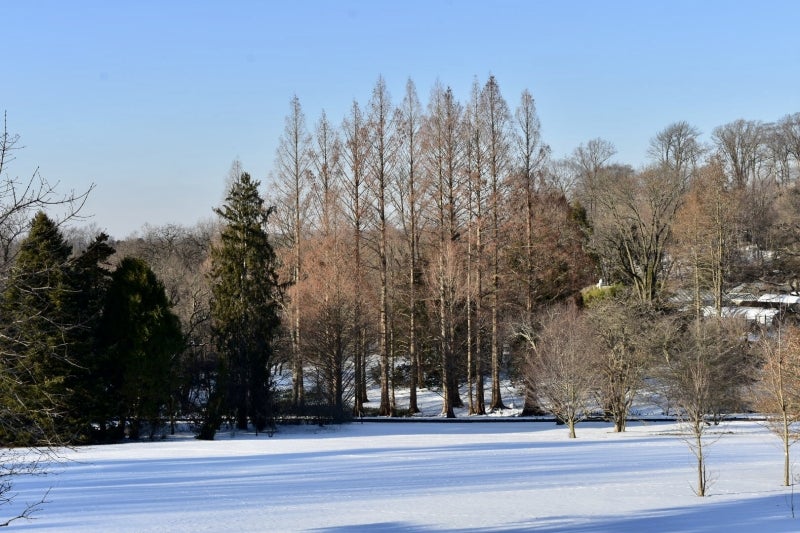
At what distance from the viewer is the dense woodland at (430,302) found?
30719mm

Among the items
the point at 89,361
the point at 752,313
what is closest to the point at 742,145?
the point at 752,313

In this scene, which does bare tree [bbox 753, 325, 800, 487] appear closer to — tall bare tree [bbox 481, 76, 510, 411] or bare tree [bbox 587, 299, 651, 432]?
bare tree [bbox 587, 299, 651, 432]

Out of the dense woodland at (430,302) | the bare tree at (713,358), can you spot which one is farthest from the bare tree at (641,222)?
the bare tree at (713,358)

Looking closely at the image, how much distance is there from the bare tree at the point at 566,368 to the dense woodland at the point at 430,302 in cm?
11

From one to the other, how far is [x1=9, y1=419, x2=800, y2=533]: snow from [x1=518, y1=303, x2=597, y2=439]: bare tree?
2.55 meters

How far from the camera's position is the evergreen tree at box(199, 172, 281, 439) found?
31984mm

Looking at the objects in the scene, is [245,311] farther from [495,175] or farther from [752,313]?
[752,313]

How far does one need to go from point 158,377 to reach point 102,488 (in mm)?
13352

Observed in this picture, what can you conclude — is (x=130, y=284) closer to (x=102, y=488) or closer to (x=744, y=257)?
(x=102, y=488)

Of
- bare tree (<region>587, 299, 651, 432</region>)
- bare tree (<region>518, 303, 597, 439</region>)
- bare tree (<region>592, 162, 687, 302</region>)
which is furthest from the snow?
bare tree (<region>592, 162, 687, 302</region>)

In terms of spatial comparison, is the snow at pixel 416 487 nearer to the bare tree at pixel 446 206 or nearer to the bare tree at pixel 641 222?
the bare tree at pixel 446 206

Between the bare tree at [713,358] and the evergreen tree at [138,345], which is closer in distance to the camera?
the evergreen tree at [138,345]

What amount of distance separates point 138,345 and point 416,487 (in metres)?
16.5

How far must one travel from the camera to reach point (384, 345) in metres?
37.3
